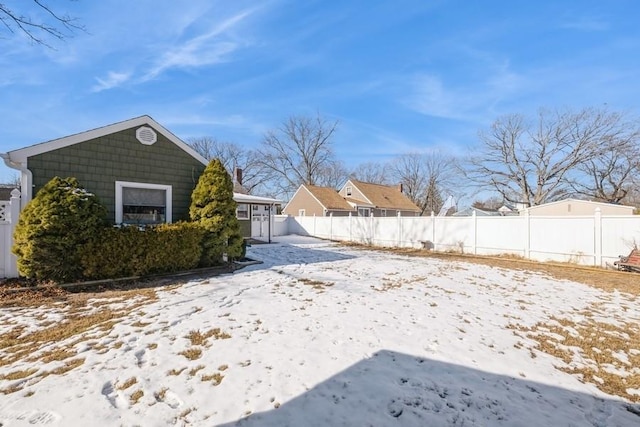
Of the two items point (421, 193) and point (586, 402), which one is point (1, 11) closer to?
point (586, 402)

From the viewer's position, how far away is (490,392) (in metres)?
2.94

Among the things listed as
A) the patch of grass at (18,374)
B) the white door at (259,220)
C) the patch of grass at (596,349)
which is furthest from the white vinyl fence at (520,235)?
the patch of grass at (18,374)

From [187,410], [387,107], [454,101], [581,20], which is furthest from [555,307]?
[387,107]

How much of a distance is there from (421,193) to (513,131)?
1669cm

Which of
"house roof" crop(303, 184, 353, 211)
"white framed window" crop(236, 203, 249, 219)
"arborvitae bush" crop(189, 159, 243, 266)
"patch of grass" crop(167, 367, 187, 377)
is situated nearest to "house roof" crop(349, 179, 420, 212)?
"house roof" crop(303, 184, 353, 211)

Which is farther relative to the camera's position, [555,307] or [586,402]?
[555,307]

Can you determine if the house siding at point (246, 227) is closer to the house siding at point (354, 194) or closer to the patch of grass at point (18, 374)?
the patch of grass at point (18, 374)

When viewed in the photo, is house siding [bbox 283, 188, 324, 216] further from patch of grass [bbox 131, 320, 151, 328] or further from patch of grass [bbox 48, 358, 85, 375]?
patch of grass [bbox 48, 358, 85, 375]

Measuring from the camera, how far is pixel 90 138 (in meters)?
7.91

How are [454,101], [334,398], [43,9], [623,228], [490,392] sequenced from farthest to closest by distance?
[454,101] < [623,228] < [43,9] < [490,392] < [334,398]

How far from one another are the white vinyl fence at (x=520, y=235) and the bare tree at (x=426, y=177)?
28.1 metres

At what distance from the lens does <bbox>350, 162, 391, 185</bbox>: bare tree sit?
51.4 m

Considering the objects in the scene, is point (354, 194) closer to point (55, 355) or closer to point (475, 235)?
point (475, 235)

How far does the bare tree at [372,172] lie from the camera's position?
5138 centimetres
